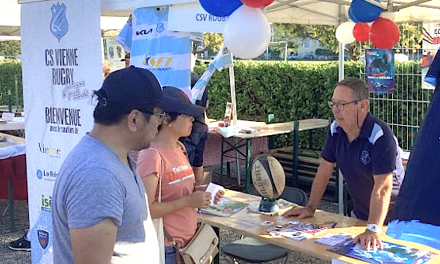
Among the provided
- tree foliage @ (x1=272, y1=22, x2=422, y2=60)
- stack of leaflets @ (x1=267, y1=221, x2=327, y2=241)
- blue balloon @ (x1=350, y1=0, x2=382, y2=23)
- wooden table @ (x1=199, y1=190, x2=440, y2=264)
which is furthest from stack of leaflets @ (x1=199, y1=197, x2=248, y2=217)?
tree foliage @ (x1=272, y1=22, x2=422, y2=60)

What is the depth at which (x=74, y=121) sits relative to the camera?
404 cm

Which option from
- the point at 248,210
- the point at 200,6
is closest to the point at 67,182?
the point at 248,210

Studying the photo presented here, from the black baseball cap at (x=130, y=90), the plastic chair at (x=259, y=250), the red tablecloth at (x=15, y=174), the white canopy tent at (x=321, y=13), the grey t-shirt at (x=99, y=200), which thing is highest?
the white canopy tent at (x=321, y=13)

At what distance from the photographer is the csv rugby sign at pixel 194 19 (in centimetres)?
366

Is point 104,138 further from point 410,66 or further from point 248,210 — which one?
point 410,66

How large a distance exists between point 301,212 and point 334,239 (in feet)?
1.63

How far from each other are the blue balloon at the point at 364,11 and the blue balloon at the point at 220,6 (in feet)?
4.59

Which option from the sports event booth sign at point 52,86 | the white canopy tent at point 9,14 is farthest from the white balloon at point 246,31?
the white canopy tent at point 9,14

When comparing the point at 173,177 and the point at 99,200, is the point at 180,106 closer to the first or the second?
the point at 173,177

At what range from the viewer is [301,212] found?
3424mm

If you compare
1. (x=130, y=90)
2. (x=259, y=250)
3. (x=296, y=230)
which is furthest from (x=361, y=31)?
(x=130, y=90)

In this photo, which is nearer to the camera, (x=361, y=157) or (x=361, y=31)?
(x=361, y=157)

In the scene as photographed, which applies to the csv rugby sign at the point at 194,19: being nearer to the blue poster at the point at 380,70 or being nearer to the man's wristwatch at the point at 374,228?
the man's wristwatch at the point at 374,228

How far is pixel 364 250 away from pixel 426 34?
15.1 ft
